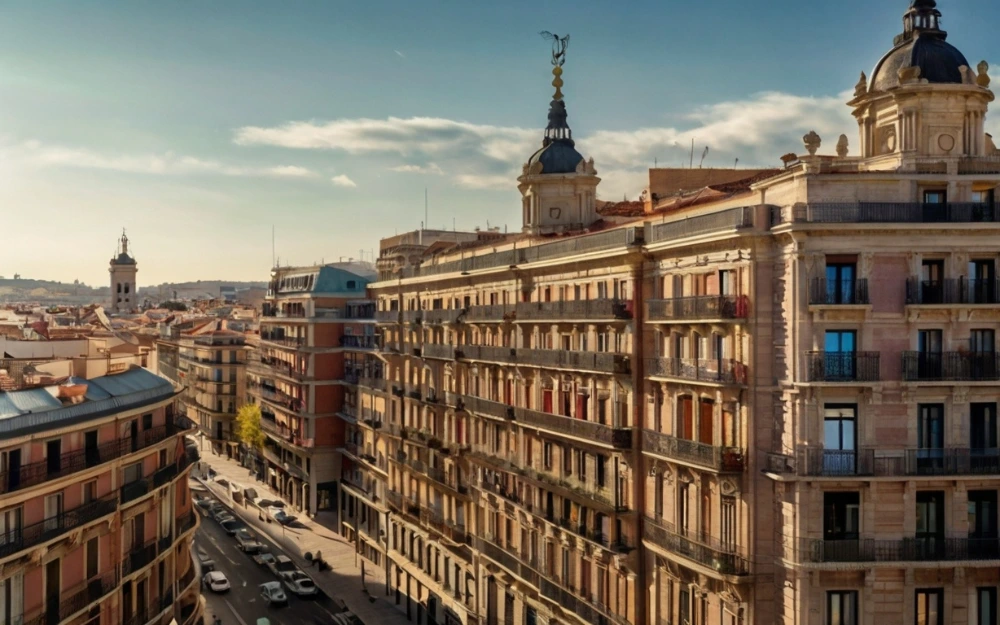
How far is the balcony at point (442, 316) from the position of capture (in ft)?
186

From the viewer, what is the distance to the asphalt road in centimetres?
5888

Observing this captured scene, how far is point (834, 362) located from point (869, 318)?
1.98 m

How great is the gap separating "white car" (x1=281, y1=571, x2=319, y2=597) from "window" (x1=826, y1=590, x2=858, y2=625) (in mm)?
41761

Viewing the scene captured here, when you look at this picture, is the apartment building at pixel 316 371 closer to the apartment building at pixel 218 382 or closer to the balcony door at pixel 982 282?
the apartment building at pixel 218 382

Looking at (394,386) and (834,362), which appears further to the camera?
(394,386)

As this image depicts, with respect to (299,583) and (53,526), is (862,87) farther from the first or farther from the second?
(299,583)

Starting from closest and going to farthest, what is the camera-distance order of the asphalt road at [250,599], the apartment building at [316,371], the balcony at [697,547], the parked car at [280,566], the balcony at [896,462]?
1. the balcony at [896,462]
2. the balcony at [697,547]
3. the asphalt road at [250,599]
4. the parked car at [280,566]
5. the apartment building at [316,371]

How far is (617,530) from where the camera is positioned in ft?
133

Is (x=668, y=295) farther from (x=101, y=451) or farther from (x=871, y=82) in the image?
(x=101, y=451)

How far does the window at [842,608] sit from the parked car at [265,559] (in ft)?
162

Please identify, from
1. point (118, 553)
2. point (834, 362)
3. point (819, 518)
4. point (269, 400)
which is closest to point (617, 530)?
point (819, 518)

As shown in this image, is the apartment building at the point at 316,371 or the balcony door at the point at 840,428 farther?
the apartment building at the point at 316,371

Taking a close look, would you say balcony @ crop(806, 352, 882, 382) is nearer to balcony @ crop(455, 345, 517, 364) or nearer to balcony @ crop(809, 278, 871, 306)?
balcony @ crop(809, 278, 871, 306)

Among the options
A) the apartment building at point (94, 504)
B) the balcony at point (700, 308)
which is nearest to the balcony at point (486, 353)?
the balcony at point (700, 308)
